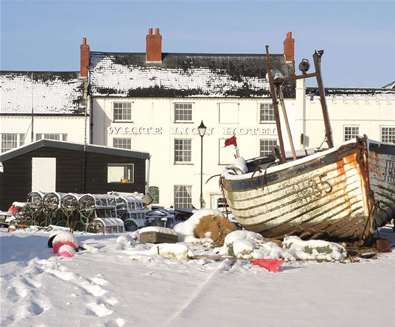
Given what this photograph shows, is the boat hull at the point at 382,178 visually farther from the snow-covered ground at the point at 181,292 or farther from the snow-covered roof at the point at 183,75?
the snow-covered roof at the point at 183,75

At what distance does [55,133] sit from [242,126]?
431 inches

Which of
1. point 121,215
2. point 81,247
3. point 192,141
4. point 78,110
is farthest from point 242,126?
point 81,247

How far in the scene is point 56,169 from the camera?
3322cm

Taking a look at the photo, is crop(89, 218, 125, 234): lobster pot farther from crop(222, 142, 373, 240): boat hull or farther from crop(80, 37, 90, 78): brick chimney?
crop(80, 37, 90, 78): brick chimney

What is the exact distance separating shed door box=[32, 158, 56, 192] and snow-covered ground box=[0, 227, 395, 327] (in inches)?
778

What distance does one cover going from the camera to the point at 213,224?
1733cm

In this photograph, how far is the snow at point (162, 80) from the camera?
46.4 m

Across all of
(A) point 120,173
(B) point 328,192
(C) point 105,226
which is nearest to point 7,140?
(A) point 120,173

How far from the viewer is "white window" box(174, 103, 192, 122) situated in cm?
4625

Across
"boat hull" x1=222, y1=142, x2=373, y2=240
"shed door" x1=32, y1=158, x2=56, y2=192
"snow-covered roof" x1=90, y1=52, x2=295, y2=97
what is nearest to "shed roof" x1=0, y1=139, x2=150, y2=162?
"shed door" x1=32, y1=158, x2=56, y2=192

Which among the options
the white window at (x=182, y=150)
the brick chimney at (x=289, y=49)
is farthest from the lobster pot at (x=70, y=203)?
the brick chimney at (x=289, y=49)

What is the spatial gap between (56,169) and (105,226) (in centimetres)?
1236

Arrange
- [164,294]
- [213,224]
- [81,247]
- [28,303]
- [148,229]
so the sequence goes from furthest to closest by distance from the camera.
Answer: [213,224] → [148,229] → [81,247] → [164,294] → [28,303]

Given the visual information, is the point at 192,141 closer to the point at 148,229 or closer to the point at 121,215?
the point at 121,215
